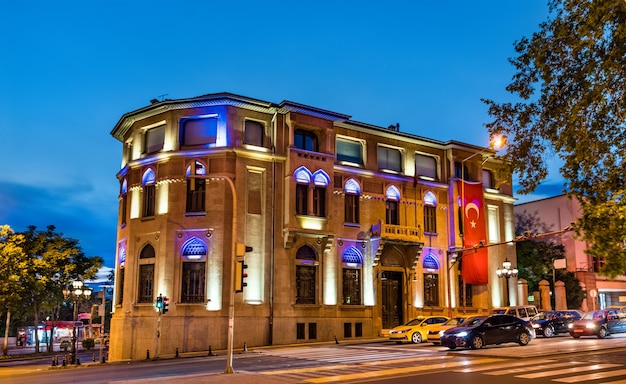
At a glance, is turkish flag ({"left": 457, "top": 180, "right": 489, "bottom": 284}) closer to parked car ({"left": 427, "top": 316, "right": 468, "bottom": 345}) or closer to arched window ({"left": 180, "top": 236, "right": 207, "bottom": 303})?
parked car ({"left": 427, "top": 316, "right": 468, "bottom": 345})

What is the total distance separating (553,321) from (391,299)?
1076 centimetres

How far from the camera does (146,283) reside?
120ft

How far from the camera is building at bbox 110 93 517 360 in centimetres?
3538

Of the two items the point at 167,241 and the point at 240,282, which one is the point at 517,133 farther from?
the point at 167,241

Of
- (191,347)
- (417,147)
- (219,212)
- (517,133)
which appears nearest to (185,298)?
(191,347)

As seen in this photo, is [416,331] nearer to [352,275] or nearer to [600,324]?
[352,275]

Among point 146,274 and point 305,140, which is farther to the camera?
point 305,140

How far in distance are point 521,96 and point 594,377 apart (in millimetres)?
7943

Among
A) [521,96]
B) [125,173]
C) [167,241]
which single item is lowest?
[167,241]

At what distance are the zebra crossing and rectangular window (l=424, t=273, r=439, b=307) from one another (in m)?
18.6

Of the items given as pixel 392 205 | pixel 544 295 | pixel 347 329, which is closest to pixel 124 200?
pixel 347 329

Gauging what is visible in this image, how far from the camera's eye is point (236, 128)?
3681cm

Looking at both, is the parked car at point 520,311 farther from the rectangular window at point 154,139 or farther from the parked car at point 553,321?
the rectangular window at point 154,139

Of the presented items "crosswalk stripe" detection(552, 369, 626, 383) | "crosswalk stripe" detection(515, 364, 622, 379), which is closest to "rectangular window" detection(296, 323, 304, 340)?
"crosswalk stripe" detection(515, 364, 622, 379)
